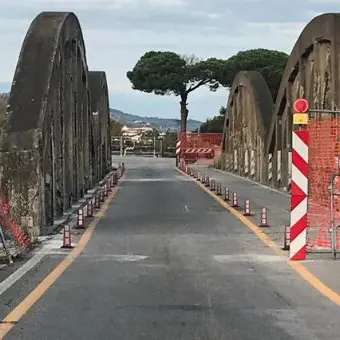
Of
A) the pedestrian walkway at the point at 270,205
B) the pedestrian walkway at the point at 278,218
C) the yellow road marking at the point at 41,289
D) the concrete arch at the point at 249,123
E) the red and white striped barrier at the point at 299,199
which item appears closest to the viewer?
the yellow road marking at the point at 41,289

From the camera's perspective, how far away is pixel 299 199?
571 inches

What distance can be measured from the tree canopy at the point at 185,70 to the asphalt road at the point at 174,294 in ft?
242

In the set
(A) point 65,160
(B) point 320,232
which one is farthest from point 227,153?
(B) point 320,232

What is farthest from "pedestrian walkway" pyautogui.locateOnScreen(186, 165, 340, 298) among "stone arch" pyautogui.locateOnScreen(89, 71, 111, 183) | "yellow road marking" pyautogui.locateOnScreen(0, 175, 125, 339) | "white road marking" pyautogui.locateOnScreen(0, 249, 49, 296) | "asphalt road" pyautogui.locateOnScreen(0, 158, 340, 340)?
"stone arch" pyautogui.locateOnScreen(89, 71, 111, 183)

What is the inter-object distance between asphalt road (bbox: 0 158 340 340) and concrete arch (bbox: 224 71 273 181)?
27.7m

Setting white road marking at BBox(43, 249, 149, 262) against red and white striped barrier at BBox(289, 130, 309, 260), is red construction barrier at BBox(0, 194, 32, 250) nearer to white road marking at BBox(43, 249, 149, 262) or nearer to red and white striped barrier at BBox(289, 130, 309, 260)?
white road marking at BBox(43, 249, 149, 262)

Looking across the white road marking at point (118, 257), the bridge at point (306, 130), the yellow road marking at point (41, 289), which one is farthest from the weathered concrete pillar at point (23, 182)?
the bridge at point (306, 130)

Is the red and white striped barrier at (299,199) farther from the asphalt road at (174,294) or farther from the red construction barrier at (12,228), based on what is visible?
the red construction barrier at (12,228)

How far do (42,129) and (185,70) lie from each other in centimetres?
7557

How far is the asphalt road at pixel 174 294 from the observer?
8.64 m

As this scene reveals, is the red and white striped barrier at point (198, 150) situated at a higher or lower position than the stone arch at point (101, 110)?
lower

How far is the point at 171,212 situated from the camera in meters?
25.3

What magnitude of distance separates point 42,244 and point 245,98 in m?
36.7

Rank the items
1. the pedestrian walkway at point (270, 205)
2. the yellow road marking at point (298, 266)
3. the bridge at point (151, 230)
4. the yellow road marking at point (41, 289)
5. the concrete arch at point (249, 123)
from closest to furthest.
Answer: the yellow road marking at point (41, 289), the bridge at point (151, 230), the yellow road marking at point (298, 266), the pedestrian walkway at point (270, 205), the concrete arch at point (249, 123)
